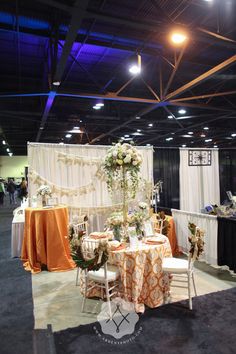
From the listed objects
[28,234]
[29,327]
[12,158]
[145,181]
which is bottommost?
[29,327]

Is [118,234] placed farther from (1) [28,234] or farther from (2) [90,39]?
(2) [90,39]

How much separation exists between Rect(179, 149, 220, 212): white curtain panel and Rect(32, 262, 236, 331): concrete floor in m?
1.93

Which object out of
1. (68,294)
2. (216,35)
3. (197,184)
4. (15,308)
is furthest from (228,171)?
(15,308)

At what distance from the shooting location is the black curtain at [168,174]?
7.54m

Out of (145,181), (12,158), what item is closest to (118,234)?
(145,181)

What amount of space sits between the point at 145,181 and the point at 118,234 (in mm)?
2318

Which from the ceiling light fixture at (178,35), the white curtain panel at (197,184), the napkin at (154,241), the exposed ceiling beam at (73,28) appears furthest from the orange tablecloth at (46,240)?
the ceiling light fixture at (178,35)

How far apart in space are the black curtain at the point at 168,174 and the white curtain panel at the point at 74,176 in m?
2.58

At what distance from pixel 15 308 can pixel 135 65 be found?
436 cm

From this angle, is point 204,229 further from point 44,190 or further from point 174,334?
point 44,190

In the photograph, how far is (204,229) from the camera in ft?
15.3

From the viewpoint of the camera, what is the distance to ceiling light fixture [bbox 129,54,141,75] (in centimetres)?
453

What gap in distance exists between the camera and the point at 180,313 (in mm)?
2924

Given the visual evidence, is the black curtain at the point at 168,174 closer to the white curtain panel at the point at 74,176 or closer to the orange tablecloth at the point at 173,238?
the orange tablecloth at the point at 173,238
